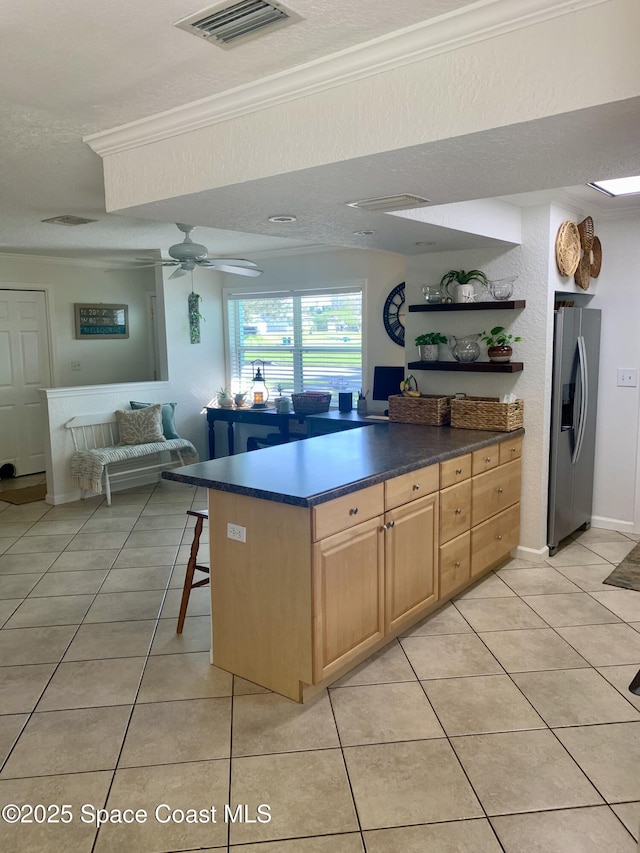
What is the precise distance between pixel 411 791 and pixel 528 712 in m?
0.68

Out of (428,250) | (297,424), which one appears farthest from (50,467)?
(428,250)

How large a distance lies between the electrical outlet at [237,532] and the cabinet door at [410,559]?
646mm

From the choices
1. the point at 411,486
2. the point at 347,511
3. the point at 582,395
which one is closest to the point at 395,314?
the point at 582,395

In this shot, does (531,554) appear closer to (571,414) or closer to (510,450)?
(510,450)

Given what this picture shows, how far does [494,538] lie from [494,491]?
29 cm

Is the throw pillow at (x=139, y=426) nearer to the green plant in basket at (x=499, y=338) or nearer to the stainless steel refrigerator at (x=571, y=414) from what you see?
the green plant in basket at (x=499, y=338)

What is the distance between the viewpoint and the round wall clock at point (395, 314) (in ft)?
18.5

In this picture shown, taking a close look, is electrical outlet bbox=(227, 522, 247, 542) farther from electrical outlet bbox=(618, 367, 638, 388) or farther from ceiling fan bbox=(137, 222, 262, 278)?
electrical outlet bbox=(618, 367, 638, 388)

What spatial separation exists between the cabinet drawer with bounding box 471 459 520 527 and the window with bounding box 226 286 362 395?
2427mm

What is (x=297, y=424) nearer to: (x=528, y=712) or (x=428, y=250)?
(x=428, y=250)

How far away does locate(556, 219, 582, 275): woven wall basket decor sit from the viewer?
13.1ft

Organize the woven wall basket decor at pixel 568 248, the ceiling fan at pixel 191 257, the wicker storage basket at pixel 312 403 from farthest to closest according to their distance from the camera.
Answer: the wicker storage basket at pixel 312 403 → the ceiling fan at pixel 191 257 → the woven wall basket decor at pixel 568 248

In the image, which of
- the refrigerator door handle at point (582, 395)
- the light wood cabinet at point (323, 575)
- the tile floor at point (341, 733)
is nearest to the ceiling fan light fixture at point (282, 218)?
the light wood cabinet at point (323, 575)

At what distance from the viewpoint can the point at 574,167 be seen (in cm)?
218
